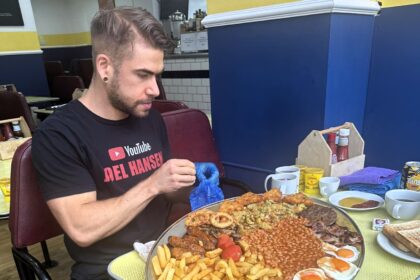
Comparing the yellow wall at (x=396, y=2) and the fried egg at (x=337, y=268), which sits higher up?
the yellow wall at (x=396, y=2)

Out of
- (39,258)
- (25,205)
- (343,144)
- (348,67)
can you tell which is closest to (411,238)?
(343,144)

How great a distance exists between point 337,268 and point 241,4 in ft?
5.67

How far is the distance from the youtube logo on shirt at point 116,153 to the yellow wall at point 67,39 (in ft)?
30.7

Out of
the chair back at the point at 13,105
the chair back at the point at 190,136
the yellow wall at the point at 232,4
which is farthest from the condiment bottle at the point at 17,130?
the yellow wall at the point at 232,4

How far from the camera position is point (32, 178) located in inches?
53.0

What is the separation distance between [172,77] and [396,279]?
3.84 m

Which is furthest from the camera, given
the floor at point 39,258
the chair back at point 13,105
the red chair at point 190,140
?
the chair back at point 13,105

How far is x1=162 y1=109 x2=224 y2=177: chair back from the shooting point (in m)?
2.05

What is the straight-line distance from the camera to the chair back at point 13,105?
3.06 meters

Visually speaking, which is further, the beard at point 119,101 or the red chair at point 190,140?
the red chair at point 190,140

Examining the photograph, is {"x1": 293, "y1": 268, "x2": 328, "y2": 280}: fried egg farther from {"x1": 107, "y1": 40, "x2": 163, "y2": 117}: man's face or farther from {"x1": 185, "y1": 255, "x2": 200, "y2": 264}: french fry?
{"x1": 107, "y1": 40, "x2": 163, "y2": 117}: man's face

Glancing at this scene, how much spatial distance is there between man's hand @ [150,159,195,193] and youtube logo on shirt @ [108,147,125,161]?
0.23 m

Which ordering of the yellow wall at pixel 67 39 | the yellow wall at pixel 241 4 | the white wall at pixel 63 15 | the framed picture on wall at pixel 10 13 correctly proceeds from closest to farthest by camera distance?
the yellow wall at pixel 241 4 < the framed picture on wall at pixel 10 13 < the white wall at pixel 63 15 < the yellow wall at pixel 67 39

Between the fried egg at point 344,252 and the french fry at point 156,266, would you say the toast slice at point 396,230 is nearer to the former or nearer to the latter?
the fried egg at point 344,252
